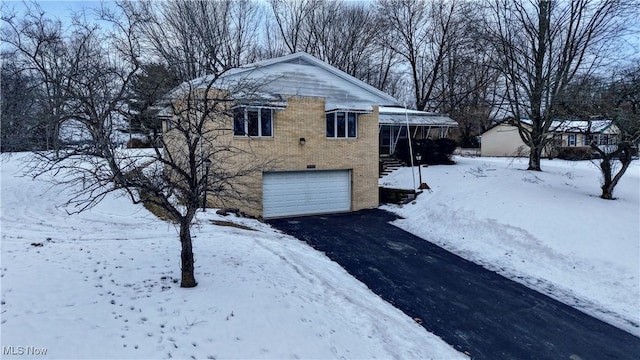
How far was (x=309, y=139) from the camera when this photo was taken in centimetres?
1520

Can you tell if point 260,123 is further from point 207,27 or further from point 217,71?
point 207,27

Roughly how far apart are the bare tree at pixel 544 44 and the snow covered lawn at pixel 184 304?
42.8ft

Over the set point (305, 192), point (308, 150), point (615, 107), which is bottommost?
point (305, 192)

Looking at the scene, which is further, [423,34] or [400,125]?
[423,34]

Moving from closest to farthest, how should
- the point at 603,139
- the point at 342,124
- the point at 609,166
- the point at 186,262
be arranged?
1. the point at 186,262
2. the point at 609,166
3. the point at 603,139
4. the point at 342,124

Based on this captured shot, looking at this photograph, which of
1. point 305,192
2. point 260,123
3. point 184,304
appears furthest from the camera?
point 305,192

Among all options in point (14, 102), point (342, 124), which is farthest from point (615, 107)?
point (14, 102)

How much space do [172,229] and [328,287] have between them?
5.38m

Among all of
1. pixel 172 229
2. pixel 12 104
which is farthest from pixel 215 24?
pixel 172 229

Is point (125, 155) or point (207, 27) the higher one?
point (207, 27)

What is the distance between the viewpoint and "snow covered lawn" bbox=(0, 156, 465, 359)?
174 inches

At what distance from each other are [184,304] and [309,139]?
1054 cm

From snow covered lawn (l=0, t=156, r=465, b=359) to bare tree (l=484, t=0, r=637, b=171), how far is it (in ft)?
42.8

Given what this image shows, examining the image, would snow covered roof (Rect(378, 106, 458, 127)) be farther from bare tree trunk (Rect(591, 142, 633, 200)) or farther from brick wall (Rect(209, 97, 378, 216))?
bare tree trunk (Rect(591, 142, 633, 200))
